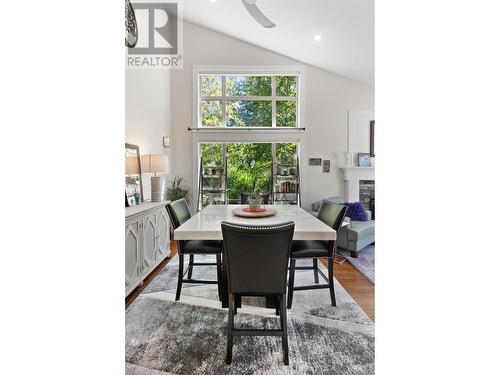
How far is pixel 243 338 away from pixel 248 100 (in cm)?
467

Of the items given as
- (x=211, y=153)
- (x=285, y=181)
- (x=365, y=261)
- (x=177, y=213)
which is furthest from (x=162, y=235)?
(x=285, y=181)

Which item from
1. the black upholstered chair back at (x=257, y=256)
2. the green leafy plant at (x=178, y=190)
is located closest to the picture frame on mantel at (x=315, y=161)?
the green leafy plant at (x=178, y=190)

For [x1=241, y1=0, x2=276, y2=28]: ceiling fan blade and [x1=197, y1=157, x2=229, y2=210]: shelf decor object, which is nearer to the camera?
[x1=241, y1=0, x2=276, y2=28]: ceiling fan blade

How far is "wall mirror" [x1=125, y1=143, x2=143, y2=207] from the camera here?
11.1 ft

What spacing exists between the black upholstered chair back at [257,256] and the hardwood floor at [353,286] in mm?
1120

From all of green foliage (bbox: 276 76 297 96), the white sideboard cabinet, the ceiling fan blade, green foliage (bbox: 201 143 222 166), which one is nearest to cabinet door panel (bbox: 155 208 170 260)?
the white sideboard cabinet

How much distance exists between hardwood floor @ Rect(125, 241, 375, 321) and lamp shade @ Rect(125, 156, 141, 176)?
126 centimetres

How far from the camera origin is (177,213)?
2684 millimetres

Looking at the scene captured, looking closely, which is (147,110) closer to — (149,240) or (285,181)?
(149,240)

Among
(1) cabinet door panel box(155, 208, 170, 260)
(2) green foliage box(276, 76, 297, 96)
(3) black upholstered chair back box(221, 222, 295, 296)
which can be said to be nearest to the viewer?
(3) black upholstered chair back box(221, 222, 295, 296)

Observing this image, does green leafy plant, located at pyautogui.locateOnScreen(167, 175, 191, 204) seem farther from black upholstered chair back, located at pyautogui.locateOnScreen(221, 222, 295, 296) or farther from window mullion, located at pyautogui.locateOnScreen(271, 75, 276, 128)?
black upholstered chair back, located at pyautogui.locateOnScreen(221, 222, 295, 296)
